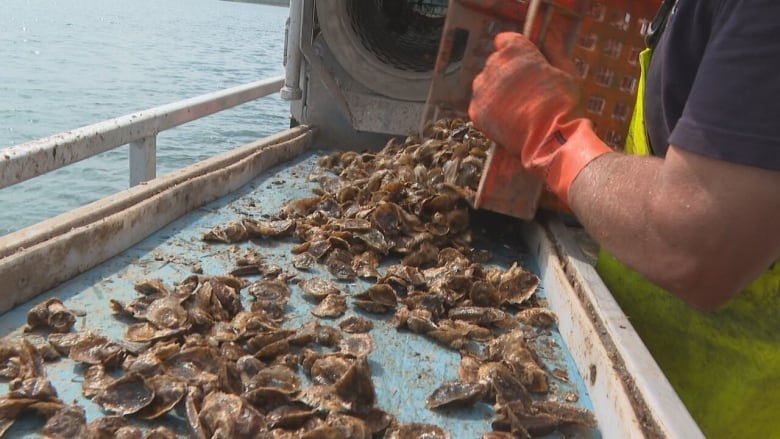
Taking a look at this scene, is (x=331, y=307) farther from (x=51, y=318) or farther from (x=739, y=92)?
(x=739, y=92)

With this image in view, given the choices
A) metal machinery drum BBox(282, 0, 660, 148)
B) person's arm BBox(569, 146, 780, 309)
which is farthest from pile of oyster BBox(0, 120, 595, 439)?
metal machinery drum BBox(282, 0, 660, 148)

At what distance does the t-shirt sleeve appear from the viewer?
3.84 feet

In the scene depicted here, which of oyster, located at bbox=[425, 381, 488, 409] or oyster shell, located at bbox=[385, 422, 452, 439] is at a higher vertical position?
oyster, located at bbox=[425, 381, 488, 409]

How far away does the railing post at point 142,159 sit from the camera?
13.0ft

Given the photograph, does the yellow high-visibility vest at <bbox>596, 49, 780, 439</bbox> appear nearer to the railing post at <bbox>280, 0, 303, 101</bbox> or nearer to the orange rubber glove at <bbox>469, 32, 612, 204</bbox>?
the orange rubber glove at <bbox>469, 32, 612, 204</bbox>

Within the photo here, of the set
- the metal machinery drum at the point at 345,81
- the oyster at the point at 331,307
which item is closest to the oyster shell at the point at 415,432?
the oyster at the point at 331,307

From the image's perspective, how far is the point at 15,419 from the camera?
1.74m

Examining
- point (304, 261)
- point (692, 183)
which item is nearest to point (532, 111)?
point (692, 183)

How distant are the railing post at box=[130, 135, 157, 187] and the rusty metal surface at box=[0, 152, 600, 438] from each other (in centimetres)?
80

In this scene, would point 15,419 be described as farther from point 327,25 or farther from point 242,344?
point 327,25

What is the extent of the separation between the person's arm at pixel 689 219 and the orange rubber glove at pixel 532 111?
248 millimetres

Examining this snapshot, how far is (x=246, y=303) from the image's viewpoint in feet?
8.30

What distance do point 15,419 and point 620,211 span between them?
1.78 meters

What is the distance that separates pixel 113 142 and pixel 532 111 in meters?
2.49
